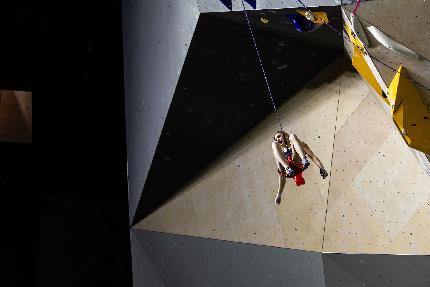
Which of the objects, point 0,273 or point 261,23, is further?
point 0,273

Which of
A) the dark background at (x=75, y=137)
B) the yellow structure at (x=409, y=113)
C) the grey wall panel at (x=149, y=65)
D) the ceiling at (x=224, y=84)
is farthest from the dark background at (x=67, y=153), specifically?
the yellow structure at (x=409, y=113)

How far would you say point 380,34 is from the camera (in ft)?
12.6

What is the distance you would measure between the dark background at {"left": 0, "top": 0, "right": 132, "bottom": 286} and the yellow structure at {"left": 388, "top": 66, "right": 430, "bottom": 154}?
6.77 feet

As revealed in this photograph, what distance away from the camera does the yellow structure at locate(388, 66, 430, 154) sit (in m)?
3.55

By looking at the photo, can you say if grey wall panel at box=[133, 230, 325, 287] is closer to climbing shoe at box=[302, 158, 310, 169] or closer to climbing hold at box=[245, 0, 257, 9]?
climbing shoe at box=[302, 158, 310, 169]

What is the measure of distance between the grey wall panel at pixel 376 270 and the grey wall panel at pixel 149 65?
1526 millimetres

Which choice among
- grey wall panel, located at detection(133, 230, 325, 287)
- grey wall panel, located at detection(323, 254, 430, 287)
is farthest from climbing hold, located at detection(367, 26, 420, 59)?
grey wall panel, located at detection(133, 230, 325, 287)

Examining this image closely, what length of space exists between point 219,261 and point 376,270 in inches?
44.7

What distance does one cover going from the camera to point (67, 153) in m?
4.95

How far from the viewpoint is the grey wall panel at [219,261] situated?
498 centimetres

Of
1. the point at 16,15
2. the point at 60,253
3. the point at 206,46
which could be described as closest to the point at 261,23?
the point at 206,46

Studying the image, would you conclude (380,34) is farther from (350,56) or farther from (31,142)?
(31,142)

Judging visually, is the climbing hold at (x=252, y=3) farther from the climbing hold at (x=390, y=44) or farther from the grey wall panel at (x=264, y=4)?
the climbing hold at (x=390, y=44)

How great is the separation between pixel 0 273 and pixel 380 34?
3052 mm
